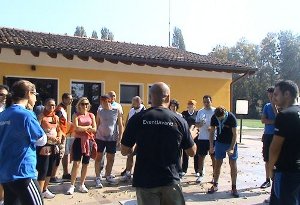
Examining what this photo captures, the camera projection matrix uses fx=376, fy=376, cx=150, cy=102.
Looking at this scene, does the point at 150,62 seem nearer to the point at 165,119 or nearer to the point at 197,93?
the point at 197,93

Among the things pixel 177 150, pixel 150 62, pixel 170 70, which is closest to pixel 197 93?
pixel 170 70

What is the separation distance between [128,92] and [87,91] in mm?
1645

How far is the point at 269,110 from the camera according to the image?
6.99m

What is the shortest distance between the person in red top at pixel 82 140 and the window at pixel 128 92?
709 centimetres

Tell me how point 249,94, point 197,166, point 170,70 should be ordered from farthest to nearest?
point 249,94 < point 170,70 < point 197,166

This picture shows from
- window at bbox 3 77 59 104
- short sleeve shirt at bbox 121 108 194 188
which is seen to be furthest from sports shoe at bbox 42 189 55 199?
window at bbox 3 77 59 104

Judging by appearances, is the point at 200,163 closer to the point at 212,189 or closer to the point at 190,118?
the point at 190,118

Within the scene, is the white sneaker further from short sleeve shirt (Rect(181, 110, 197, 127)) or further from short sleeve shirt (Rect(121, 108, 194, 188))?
short sleeve shirt (Rect(121, 108, 194, 188))

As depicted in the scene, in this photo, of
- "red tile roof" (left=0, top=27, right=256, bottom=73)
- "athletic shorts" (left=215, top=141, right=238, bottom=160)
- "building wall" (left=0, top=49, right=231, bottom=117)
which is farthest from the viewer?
"building wall" (left=0, top=49, right=231, bottom=117)

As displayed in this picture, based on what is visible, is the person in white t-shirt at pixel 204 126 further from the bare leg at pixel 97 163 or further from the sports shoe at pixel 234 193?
the bare leg at pixel 97 163

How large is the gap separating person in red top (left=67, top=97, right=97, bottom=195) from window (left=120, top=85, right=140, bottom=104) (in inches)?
279

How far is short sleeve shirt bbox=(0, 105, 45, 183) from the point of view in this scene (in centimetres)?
348

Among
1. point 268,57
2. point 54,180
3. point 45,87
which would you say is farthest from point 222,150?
point 268,57

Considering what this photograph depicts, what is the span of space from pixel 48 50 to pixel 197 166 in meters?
6.26
